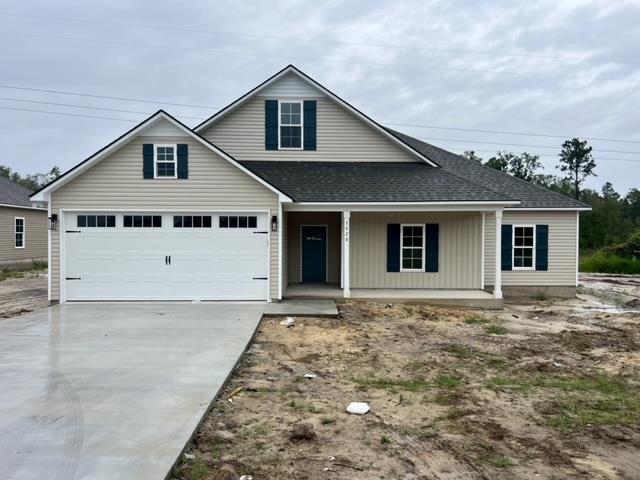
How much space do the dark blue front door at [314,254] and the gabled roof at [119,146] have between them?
11.3ft

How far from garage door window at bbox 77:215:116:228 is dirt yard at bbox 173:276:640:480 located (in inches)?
213

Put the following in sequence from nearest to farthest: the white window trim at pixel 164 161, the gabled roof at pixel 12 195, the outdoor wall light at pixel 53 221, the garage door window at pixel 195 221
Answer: the outdoor wall light at pixel 53 221
the white window trim at pixel 164 161
the garage door window at pixel 195 221
the gabled roof at pixel 12 195

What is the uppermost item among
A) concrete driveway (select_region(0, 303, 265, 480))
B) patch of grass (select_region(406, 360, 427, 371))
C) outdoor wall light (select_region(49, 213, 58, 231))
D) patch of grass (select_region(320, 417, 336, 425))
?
outdoor wall light (select_region(49, 213, 58, 231))

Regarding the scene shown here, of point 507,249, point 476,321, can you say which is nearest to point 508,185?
point 507,249

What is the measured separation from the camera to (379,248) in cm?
1479

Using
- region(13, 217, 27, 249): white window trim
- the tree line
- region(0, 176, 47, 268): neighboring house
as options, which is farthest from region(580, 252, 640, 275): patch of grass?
region(13, 217, 27, 249): white window trim

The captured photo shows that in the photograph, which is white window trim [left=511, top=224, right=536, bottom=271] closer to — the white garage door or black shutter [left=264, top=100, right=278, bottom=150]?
black shutter [left=264, top=100, right=278, bottom=150]

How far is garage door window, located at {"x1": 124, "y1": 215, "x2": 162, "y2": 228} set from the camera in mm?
12680

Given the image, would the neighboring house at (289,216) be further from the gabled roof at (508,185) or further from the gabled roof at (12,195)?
the gabled roof at (12,195)

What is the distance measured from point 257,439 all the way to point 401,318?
7.36 meters

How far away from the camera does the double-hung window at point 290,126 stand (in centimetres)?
1547

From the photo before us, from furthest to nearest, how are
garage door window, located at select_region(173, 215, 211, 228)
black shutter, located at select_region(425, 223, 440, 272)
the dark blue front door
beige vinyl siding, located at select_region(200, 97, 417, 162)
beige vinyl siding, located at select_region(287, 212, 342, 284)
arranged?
the dark blue front door < beige vinyl siding, located at select_region(287, 212, 342, 284) < beige vinyl siding, located at select_region(200, 97, 417, 162) < black shutter, located at select_region(425, 223, 440, 272) < garage door window, located at select_region(173, 215, 211, 228)

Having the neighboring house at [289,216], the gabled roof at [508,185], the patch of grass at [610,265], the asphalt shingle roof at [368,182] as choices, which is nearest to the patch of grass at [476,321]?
the neighboring house at [289,216]

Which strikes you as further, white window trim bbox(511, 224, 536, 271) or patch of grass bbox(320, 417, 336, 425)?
white window trim bbox(511, 224, 536, 271)
